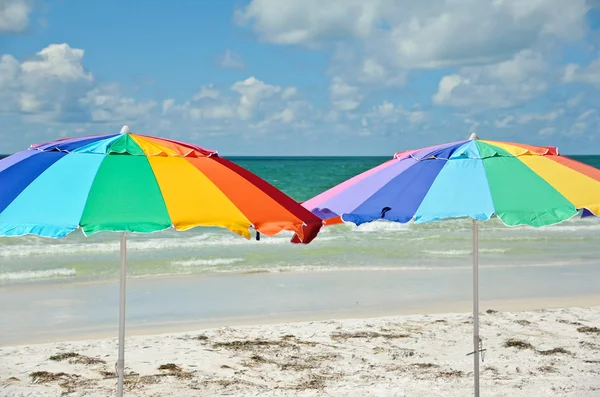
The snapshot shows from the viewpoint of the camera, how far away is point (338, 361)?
822 cm

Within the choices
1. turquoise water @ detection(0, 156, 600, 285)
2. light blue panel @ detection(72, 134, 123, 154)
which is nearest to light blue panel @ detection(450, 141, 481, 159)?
light blue panel @ detection(72, 134, 123, 154)

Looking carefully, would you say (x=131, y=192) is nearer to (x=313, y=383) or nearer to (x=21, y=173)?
(x=21, y=173)

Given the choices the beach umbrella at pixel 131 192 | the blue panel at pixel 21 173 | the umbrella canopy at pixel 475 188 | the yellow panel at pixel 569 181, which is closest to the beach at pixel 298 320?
the umbrella canopy at pixel 475 188

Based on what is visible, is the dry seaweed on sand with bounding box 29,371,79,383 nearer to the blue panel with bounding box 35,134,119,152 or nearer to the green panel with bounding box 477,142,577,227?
the blue panel with bounding box 35,134,119,152

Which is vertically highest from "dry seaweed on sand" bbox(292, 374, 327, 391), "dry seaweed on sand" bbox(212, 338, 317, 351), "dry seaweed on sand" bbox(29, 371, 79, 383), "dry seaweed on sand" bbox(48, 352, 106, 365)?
"dry seaweed on sand" bbox(212, 338, 317, 351)

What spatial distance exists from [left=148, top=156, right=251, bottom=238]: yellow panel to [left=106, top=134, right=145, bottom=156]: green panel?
9 centimetres

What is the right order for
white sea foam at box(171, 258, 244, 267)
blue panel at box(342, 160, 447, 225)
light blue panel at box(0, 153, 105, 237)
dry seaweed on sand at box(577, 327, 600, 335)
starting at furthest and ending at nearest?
white sea foam at box(171, 258, 244, 267)
dry seaweed on sand at box(577, 327, 600, 335)
blue panel at box(342, 160, 447, 225)
light blue panel at box(0, 153, 105, 237)

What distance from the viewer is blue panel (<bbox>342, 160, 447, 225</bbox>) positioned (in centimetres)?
454

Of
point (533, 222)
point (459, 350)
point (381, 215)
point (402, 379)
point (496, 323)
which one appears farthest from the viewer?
point (496, 323)

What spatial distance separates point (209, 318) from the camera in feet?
35.1

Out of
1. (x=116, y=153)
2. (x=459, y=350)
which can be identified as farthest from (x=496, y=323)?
(x=116, y=153)

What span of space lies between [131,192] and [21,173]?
663 mm

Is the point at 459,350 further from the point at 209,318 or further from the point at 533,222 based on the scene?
the point at 533,222

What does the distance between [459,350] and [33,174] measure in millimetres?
6121
